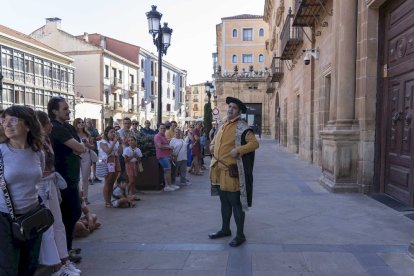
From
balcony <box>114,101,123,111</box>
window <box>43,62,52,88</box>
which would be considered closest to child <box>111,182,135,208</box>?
window <box>43,62,52,88</box>

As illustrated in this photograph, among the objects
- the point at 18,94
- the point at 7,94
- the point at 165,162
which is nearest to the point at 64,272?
the point at 165,162

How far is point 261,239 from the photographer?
16.3 feet

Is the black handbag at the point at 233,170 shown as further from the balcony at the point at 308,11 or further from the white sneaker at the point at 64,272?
the balcony at the point at 308,11

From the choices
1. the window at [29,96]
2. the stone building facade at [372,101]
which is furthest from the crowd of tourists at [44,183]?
the window at [29,96]

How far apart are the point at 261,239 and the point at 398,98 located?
4024mm

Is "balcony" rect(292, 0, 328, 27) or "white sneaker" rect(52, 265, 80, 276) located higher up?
"balcony" rect(292, 0, 328, 27)

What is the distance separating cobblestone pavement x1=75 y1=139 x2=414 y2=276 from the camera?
402 centimetres

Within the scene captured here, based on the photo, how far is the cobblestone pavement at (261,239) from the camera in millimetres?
4023

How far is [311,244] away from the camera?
4738 millimetres

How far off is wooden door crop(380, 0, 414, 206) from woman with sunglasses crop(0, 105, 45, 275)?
589 centimetres

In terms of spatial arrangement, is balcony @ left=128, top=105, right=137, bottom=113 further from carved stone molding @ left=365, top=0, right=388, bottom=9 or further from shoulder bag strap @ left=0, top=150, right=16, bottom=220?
shoulder bag strap @ left=0, top=150, right=16, bottom=220

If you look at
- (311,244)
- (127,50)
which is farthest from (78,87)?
(311,244)

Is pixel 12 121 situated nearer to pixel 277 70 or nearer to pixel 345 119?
pixel 345 119

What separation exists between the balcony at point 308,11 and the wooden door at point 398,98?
13.9 feet
